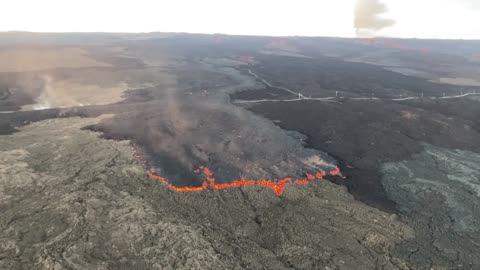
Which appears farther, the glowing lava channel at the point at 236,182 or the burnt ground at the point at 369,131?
the burnt ground at the point at 369,131

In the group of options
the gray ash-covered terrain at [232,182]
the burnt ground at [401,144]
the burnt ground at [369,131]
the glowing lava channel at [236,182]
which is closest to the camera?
the gray ash-covered terrain at [232,182]

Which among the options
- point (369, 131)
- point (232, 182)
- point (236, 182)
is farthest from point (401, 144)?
point (232, 182)

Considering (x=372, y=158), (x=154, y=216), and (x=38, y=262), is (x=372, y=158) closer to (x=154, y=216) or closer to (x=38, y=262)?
(x=154, y=216)

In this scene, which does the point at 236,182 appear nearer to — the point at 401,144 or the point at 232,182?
the point at 232,182

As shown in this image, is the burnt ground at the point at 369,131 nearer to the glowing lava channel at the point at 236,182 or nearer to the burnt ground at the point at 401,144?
the burnt ground at the point at 401,144

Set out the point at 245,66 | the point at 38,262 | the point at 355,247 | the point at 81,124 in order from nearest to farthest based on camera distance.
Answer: the point at 38,262
the point at 355,247
the point at 81,124
the point at 245,66

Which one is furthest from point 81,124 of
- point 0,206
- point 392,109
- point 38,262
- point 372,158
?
point 392,109

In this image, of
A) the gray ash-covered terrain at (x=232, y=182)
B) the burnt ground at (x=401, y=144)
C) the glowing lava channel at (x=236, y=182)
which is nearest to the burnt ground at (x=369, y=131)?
the burnt ground at (x=401, y=144)

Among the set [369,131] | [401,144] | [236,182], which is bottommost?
[236,182]
